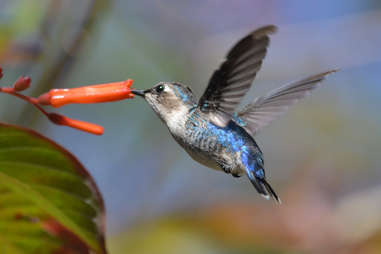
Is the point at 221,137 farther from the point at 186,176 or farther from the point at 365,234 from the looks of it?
the point at 186,176

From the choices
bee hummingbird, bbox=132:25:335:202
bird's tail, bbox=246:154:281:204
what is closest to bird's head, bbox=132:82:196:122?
bee hummingbird, bbox=132:25:335:202

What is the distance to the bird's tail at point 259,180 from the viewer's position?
6.48 ft

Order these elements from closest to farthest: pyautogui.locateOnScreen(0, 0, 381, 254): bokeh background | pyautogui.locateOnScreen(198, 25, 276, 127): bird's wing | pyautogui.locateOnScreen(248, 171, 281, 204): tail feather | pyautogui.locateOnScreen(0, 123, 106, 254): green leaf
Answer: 1. pyautogui.locateOnScreen(0, 123, 106, 254): green leaf
2. pyautogui.locateOnScreen(198, 25, 276, 127): bird's wing
3. pyautogui.locateOnScreen(248, 171, 281, 204): tail feather
4. pyautogui.locateOnScreen(0, 0, 381, 254): bokeh background

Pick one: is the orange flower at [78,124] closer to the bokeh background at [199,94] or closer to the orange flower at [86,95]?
the orange flower at [86,95]

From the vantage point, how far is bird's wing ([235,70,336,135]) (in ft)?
7.49

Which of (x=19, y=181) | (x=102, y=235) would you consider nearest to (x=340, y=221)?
(x=102, y=235)

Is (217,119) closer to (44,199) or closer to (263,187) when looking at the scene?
(263,187)

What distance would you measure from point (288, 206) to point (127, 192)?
1.52m

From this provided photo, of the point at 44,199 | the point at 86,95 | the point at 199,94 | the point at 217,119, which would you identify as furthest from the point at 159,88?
the point at 199,94

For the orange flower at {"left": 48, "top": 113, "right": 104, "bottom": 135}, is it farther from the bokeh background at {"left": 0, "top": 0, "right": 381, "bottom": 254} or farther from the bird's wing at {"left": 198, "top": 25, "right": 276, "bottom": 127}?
the bokeh background at {"left": 0, "top": 0, "right": 381, "bottom": 254}

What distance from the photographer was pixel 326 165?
492 centimetres

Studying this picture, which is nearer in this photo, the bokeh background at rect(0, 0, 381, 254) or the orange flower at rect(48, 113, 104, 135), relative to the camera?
the orange flower at rect(48, 113, 104, 135)

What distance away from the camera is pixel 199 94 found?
4.77m

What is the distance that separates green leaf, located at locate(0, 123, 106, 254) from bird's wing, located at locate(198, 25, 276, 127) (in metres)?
0.66
